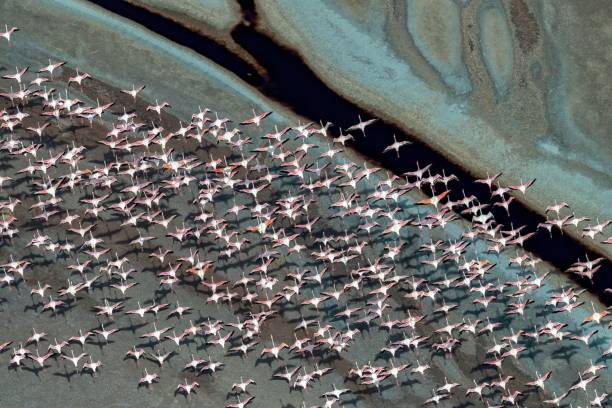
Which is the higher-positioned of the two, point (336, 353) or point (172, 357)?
point (336, 353)

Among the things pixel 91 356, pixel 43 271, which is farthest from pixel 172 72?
pixel 91 356

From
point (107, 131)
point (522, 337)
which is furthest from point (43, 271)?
point (522, 337)

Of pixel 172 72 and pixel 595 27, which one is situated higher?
pixel 595 27

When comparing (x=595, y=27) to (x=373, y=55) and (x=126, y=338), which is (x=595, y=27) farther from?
(x=126, y=338)

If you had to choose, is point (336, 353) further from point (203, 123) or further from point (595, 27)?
point (595, 27)

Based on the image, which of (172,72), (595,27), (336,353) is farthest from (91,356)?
(595,27)

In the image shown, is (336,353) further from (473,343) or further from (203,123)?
(203,123)

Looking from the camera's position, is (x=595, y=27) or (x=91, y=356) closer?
(x=91, y=356)

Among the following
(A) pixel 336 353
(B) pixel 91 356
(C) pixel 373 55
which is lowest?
(B) pixel 91 356

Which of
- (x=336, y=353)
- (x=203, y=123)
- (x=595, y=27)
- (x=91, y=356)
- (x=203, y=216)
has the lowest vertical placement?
(x=91, y=356)
